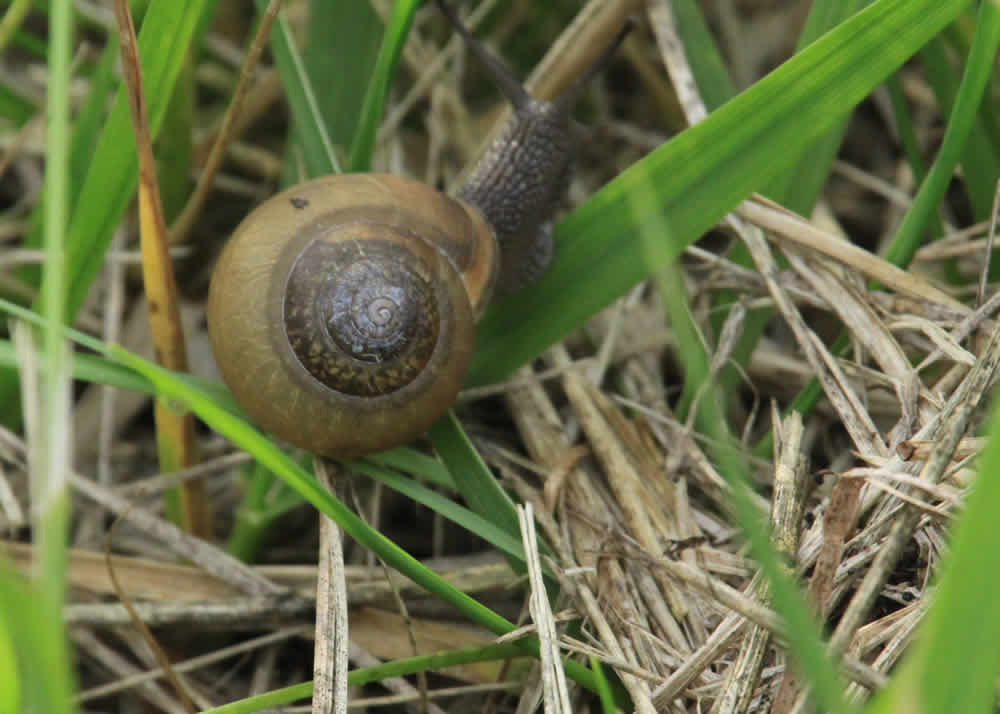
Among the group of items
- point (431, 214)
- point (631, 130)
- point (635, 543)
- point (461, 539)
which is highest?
point (631, 130)

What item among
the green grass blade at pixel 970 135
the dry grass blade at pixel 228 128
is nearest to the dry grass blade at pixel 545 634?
the dry grass blade at pixel 228 128

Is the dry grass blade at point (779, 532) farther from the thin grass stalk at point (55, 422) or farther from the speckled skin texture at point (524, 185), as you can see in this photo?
the thin grass stalk at point (55, 422)

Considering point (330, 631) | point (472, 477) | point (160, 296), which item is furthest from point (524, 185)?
point (330, 631)

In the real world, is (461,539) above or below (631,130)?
below

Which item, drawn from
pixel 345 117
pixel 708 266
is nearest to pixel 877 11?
pixel 708 266

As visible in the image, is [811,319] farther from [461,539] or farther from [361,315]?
[361,315]
